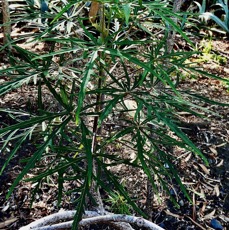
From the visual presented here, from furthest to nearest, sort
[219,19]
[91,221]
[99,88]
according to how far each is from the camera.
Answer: [219,19] < [91,221] < [99,88]

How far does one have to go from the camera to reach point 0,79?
10.0 feet

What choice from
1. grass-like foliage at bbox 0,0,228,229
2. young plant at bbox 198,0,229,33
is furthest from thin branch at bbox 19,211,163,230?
young plant at bbox 198,0,229,33

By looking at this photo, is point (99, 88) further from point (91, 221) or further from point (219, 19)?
point (219, 19)

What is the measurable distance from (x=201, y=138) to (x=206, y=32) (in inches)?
82.0

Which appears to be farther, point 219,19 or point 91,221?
point 219,19

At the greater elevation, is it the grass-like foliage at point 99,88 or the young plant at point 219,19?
the grass-like foliage at point 99,88

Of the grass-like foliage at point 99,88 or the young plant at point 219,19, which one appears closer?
the grass-like foliage at point 99,88

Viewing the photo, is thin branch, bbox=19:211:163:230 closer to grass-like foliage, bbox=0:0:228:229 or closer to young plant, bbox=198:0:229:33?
grass-like foliage, bbox=0:0:228:229

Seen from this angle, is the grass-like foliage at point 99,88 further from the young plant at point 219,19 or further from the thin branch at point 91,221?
the young plant at point 219,19

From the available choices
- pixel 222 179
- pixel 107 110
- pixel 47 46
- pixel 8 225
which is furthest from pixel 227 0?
pixel 107 110

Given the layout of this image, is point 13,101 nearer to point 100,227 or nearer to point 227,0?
point 100,227

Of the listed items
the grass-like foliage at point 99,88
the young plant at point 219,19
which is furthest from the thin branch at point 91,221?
the young plant at point 219,19

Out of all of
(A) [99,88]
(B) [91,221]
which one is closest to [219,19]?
(B) [91,221]

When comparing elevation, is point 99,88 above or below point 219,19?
above
